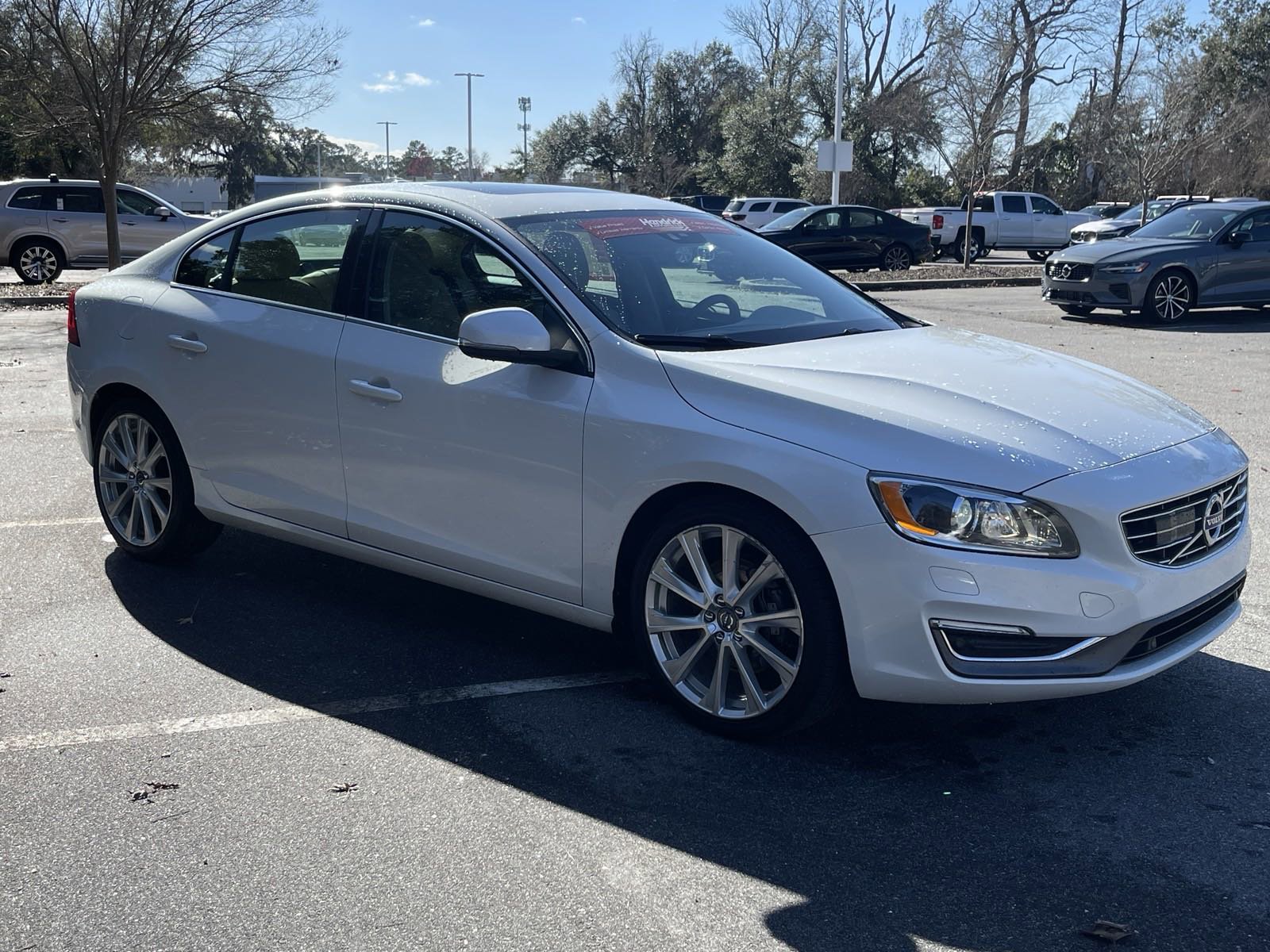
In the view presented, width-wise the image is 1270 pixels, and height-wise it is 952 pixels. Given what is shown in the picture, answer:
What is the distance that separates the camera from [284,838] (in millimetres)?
3260

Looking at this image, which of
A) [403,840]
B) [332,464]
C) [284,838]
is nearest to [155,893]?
[284,838]

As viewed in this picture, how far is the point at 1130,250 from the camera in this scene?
53.1 feet

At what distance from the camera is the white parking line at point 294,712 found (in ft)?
12.7

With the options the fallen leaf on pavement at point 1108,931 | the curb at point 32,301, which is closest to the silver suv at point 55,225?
the curb at point 32,301

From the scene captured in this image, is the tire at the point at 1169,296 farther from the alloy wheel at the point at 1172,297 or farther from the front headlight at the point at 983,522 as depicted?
the front headlight at the point at 983,522

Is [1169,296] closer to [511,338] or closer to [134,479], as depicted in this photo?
[134,479]

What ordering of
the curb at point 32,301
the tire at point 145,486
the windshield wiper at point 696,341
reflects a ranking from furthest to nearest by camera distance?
1. the curb at point 32,301
2. the tire at point 145,486
3. the windshield wiper at point 696,341

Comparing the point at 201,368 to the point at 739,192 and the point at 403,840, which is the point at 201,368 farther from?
the point at 739,192

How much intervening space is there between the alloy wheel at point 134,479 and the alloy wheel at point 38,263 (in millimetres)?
17715

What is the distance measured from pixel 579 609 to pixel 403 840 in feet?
3.60

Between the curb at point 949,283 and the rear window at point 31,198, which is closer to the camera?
the rear window at point 31,198

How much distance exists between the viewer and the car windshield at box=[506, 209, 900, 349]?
4.22 m

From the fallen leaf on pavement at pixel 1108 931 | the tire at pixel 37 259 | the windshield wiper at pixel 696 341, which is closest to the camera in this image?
the fallen leaf on pavement at pixel 1108 931

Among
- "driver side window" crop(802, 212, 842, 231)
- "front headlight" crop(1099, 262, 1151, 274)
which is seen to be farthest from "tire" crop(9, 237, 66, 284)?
"front headlight" crop(1099, 262, 1151, 274)
